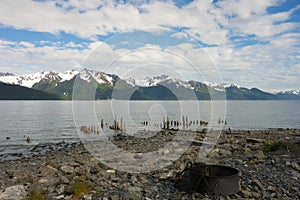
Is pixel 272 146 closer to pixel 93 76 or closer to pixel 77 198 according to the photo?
pixel 93 76

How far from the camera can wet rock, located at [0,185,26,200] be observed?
27.0ft

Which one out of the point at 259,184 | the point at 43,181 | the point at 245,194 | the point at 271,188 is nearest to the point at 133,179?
the point at 43,181

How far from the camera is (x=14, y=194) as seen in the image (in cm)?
859

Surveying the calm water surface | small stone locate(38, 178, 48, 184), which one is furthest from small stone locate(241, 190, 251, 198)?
the calm water surface

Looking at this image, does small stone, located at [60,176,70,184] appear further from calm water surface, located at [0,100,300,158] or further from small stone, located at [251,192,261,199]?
small stone, located at [251,192,261,199]

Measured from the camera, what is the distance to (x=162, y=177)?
10.1 metres

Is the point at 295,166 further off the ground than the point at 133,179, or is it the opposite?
the point at 295,166

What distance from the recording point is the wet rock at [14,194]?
27.0 ft

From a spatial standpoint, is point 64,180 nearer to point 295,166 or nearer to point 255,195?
point 255,195

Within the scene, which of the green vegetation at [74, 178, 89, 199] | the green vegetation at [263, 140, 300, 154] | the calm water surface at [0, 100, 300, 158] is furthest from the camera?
the calm water surface at [0, 100, 300, 158]

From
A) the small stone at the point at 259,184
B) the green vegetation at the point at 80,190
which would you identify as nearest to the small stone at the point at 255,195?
the small stone at the point at 259,184

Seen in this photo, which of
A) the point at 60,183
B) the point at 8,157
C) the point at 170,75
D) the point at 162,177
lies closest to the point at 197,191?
the point at 162,177

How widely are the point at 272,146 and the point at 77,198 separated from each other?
39.8 ft

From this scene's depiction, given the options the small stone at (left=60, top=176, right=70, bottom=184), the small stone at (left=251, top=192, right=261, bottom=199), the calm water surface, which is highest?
the small stone at (left=251, top=192, right=261, bottom=199)
